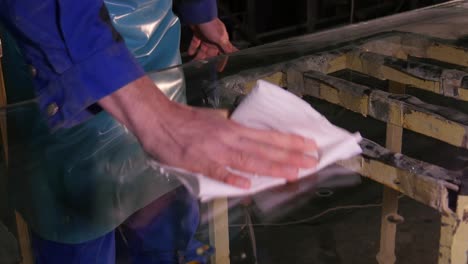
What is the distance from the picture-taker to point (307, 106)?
732 mm

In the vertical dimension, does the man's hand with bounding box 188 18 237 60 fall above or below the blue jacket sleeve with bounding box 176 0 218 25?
below

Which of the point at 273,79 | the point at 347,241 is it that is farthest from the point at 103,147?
the point at 347,241

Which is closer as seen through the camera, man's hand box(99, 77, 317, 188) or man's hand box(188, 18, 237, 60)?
man's hand box(99, 77, 317, 188)

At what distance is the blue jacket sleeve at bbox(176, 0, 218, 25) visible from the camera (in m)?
1.16

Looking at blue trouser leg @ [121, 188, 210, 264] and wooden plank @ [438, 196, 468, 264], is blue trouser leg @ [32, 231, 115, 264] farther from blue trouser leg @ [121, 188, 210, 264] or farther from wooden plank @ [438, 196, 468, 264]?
wooden plank @ [438, 196, 468, 264]

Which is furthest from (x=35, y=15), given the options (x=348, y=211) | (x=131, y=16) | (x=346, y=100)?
(x=348, y=211)


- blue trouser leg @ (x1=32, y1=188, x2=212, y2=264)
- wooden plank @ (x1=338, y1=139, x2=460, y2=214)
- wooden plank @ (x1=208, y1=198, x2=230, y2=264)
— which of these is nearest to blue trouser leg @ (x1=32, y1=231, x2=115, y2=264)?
blue trouser leg @ (x1=32, y1=188, x2=212, y2=264)

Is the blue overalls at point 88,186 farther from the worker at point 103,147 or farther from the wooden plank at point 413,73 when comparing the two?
the wooden plank at point 413,73

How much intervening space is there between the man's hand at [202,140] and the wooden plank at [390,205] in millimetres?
340

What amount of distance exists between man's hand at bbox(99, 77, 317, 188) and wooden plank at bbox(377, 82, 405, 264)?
1.12 ft

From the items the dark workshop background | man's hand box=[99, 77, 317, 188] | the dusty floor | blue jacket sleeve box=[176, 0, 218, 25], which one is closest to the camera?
man's hand box=[99, 77, 317, 188]

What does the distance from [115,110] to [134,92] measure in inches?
1.3

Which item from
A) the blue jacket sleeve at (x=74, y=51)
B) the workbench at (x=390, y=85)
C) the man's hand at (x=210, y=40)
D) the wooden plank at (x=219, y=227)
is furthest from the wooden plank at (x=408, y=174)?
the man's hand at (x=210, y=40)

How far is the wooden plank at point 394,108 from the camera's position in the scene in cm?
72
